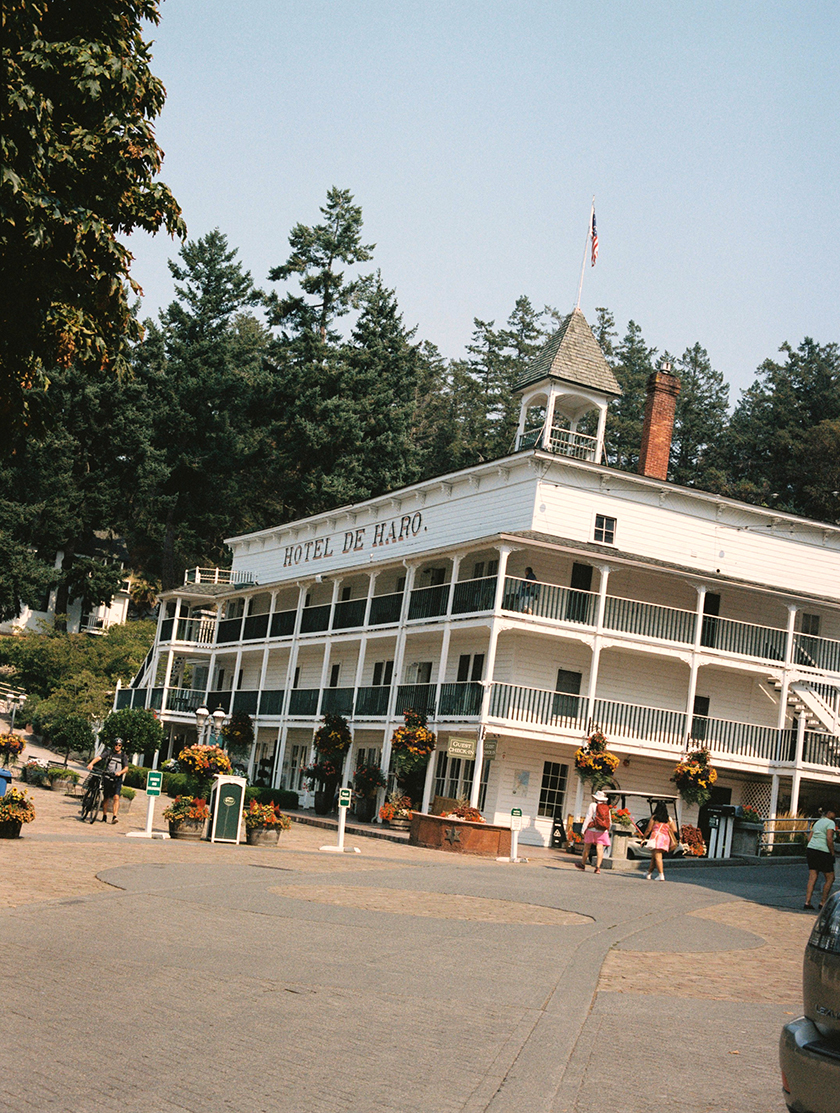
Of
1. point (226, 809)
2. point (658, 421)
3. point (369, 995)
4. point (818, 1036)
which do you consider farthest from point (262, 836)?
point (658, 421)

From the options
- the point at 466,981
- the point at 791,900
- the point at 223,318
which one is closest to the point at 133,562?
the point at 223,318

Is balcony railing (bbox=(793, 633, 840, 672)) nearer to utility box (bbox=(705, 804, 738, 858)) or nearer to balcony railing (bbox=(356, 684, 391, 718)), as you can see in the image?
utility box (bbox=(705, 804, 738, 858))

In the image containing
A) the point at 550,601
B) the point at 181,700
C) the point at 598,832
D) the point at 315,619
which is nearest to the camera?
the point at 598,832

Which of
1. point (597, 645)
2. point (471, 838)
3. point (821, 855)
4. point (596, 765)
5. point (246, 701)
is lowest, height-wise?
point (471, 838)

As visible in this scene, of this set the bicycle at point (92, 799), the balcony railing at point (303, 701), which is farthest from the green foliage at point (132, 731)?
the bicycle at point (92, 799)

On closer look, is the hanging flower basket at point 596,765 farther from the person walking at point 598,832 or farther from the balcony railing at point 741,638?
the balcony railing at point 741,638

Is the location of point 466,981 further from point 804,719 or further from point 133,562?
point 133,562

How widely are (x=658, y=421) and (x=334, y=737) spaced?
15.4 meters

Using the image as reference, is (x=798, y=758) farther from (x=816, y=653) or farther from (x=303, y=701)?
(x=303, y=701)

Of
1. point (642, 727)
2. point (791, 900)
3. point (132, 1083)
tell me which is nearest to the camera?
point (132, 1083)

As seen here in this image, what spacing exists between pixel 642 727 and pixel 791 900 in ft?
47.2

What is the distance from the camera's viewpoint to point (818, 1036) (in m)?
4.65

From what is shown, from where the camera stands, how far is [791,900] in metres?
20.5

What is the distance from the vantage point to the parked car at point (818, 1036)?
176 inches
